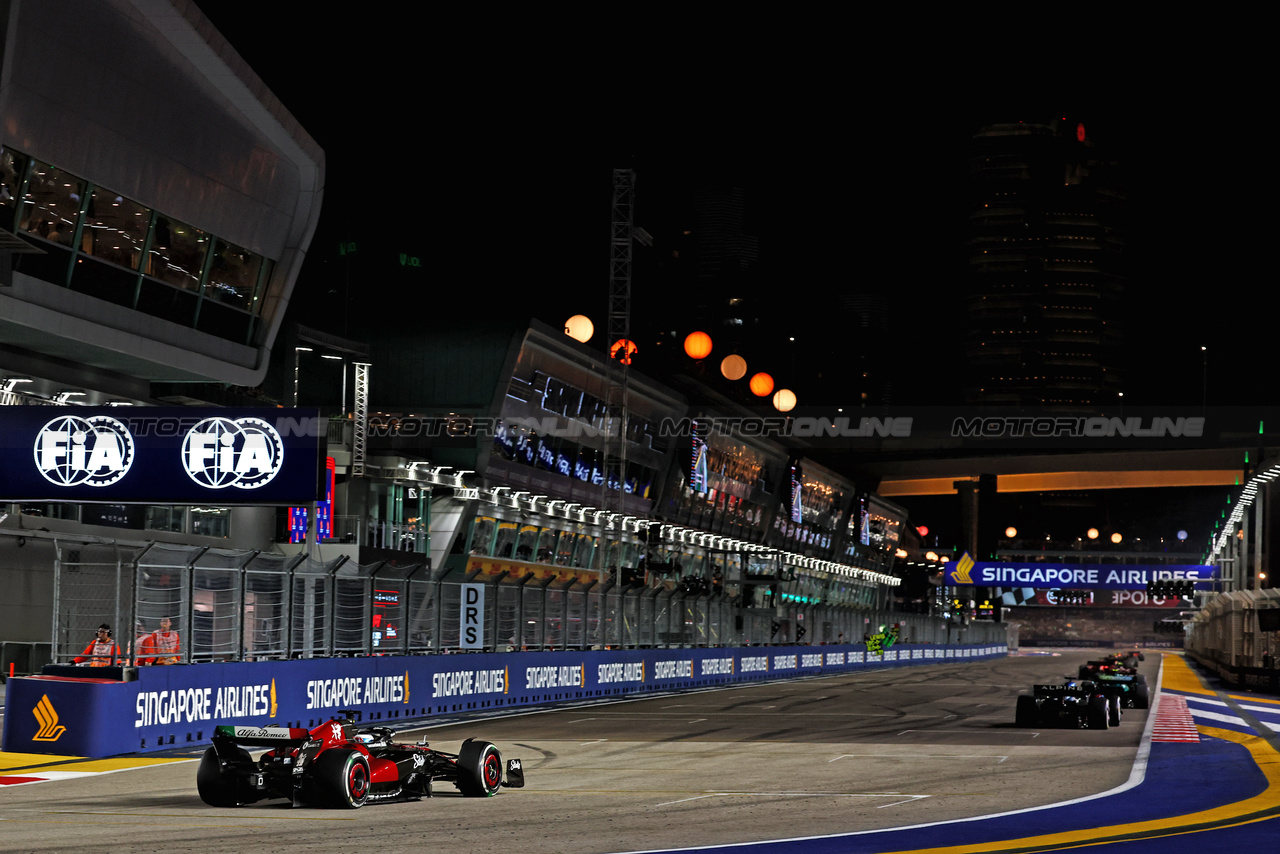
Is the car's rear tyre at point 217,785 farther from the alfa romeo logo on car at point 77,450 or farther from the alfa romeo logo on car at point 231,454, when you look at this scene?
the alfa romeo logo on car at point 77,450

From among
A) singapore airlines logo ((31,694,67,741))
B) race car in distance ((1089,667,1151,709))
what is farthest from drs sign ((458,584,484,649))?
race car in distance ((1089,667,1151,709))

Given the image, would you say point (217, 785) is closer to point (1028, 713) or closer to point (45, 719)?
point (45, 719)

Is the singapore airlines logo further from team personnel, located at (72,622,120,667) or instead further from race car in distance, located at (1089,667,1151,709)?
race car in distance, located at (1089,667,1151,709)

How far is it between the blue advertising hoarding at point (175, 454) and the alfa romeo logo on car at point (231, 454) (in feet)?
0.06

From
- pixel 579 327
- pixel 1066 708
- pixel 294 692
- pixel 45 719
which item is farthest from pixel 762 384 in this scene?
pixel 45 719

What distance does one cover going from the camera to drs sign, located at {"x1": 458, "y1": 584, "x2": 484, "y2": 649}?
31719 mm

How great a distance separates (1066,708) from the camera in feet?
90.5

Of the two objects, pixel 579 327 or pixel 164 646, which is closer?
pixel 164 646

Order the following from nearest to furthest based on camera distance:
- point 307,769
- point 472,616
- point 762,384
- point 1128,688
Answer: point 307,769 → point 472,616 → point 1128,688 → point 762,384

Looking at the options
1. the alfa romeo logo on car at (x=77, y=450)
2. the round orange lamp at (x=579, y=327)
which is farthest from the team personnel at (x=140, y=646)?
the round orange lamp at (x=579, y=327)

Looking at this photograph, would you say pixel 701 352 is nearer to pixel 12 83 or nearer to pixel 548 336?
pixel 548 336

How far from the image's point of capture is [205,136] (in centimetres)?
3381

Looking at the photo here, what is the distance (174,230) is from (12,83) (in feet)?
21.0

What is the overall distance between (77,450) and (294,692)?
5.81 metres
